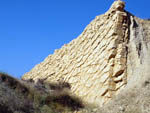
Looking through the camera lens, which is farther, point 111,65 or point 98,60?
point 98,60

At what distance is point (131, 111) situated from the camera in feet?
24.0

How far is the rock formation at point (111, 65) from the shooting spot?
8.20m

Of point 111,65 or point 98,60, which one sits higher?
point 98,60

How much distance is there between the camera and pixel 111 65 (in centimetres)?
986

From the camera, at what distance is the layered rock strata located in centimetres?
959

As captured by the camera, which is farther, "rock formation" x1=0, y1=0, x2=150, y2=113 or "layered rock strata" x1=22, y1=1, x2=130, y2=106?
"layered rock strata" x1=22, y1=1, x2=130, y2=106

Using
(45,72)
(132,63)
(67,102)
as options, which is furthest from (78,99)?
(45,72)

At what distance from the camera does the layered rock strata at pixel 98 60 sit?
959cm

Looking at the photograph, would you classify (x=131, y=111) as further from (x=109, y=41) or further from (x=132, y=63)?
(x=109, y=41)

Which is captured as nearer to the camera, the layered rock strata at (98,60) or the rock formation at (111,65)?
the rock formation at (111,65)

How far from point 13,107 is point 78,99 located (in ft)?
9.82

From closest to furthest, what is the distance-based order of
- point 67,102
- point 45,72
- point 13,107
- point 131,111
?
point 131,111, point 13,107, point 67,102, point 45,72

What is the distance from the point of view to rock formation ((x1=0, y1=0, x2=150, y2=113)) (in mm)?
8195

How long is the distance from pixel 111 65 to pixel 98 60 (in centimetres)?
106
